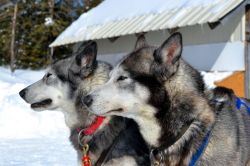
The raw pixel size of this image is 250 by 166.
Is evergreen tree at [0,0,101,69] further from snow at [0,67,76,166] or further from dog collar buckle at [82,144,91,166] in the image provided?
dog collar buckle at [82,144,91,166]

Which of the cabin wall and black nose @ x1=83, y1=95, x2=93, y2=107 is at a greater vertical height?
black nose @ x1=83, y1=95, x2=93, y2=107

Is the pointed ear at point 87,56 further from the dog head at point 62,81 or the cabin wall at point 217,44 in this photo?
the cabin wall at point 217,44

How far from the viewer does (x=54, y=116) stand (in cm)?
1045

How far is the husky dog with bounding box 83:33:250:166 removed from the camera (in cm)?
365

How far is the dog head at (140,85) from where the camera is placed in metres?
3.68

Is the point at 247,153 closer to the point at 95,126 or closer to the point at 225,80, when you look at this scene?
the point at 95,126

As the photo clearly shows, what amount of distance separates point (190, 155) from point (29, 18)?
2989cm

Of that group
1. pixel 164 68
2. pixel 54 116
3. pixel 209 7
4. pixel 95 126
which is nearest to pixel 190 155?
pixel 164 68

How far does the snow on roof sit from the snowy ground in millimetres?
4546

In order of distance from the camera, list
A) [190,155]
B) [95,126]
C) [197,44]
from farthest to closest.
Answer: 1. [197,44]
2. [95,126]
3. [190,155]

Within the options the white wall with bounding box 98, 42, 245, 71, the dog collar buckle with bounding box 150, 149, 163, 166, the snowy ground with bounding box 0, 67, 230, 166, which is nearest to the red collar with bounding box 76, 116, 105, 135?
the dog collar buckle with bounding box 150, 149, 163, 166

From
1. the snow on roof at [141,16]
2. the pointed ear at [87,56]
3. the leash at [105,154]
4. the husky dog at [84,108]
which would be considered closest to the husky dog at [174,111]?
the husky dog at [84,108]

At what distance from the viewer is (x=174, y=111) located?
3645 millimetres

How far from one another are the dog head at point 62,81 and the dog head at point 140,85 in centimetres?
99
